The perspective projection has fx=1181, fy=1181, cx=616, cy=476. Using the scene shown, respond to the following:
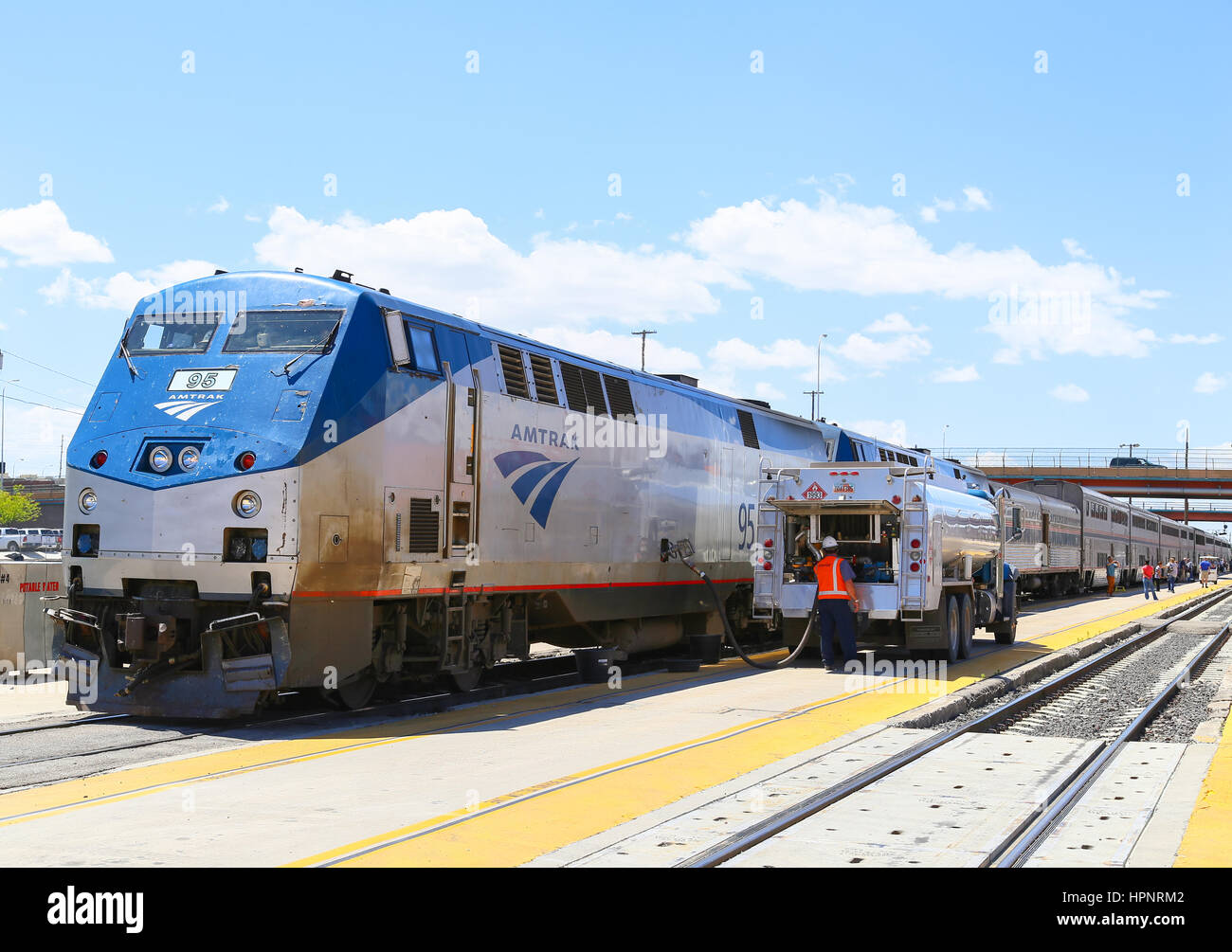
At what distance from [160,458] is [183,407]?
0.51 meters

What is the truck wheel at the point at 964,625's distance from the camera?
18.6 m

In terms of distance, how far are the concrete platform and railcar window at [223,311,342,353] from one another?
3542 mm

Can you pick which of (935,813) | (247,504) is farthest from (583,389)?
(935,813)

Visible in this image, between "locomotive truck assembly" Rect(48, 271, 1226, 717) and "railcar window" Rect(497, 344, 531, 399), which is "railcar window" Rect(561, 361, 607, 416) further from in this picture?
"railcar window" Rect(497, 344, 531, 399)

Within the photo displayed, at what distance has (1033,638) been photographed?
23.8m

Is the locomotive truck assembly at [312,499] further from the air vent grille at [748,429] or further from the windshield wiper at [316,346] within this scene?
the air vent grille at [748,429]

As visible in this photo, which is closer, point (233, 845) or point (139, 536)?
point (233, 845)

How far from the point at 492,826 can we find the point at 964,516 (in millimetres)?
13839

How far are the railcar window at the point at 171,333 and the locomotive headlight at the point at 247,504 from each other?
172 centimetres

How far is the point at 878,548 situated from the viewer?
59.4 ft

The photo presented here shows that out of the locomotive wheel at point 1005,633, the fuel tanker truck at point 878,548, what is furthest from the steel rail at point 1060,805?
the locomotive wheel at point 1005,633
